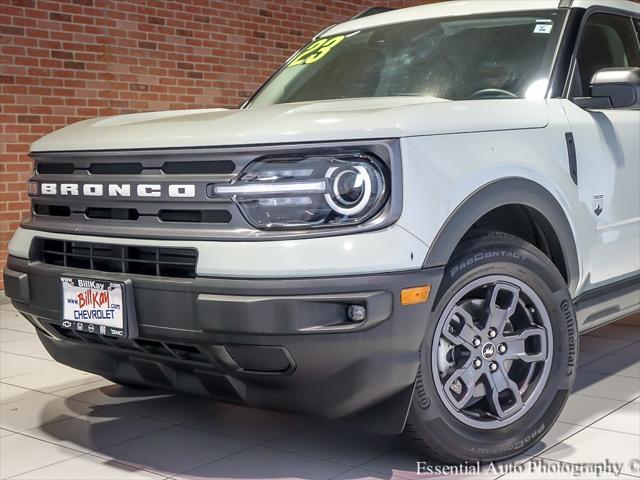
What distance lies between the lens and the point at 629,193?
3596 mm

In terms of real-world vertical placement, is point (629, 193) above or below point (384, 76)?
below

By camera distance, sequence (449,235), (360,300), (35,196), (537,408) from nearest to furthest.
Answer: (360,300) < (449,235) < (537,408) < (35,196)

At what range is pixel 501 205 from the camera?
2865mm

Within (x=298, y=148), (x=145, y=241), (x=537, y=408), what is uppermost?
(x=298, y=148)

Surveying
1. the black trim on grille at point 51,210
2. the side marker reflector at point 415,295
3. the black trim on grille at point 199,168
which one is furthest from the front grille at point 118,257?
the side marker reflector at point 415,295

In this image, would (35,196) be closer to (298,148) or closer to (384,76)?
(298,148)

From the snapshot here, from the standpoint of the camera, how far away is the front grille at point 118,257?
2.65 meters

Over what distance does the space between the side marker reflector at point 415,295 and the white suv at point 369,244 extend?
0.01 meters

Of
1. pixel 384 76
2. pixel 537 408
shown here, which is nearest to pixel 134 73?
pixel 384 76

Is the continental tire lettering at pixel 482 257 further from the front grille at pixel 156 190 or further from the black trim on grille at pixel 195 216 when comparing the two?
the black trim on grille at pixel 195 216

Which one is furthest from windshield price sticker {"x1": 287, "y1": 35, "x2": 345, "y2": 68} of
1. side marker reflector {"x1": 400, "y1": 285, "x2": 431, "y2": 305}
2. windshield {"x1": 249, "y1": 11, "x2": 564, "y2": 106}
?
side marker reflector {"x1": 400, "y1": 285, "x2": 431, "y2": 305}

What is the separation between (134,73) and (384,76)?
4.14 m

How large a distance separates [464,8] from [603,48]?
63cm

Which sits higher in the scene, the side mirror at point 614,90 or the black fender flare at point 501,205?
the side mirror at point 614,90
